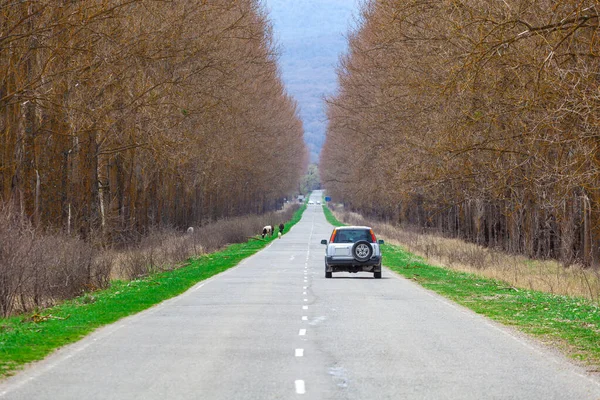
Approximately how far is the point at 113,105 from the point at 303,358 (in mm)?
22714

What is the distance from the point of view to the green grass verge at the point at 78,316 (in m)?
14.4

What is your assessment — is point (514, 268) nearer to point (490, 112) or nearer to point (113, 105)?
point (490, 112)

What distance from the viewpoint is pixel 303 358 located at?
1379cm

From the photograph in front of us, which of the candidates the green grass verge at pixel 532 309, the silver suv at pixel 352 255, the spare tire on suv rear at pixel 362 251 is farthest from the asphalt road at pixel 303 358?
the silver suv at pixel 352 255

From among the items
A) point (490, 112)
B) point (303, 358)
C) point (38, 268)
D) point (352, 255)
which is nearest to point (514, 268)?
point (352, 255)

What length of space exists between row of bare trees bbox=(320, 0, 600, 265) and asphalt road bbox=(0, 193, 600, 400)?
13.8 feet

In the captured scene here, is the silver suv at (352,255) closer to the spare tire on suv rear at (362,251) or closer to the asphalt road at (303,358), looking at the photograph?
the spare tire on suv rear at (362,251)

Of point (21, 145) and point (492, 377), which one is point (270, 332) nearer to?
point (492, 377)

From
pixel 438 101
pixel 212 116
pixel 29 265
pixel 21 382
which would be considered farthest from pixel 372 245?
pixel 21 382

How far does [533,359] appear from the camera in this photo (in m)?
13.9

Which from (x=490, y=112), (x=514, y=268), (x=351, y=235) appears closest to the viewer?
(x=490, y=112)

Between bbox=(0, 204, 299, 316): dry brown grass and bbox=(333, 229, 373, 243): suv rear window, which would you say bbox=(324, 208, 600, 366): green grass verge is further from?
bbox=(0, 204, 299, 316): dry brown grass

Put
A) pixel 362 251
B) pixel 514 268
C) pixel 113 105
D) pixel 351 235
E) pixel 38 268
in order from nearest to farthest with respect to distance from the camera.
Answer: pixel 38 268 → pixel 362 251 → pixel 113 105 → pixel 351 235 → pixel 514 268

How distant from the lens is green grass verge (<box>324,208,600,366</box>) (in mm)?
16219
